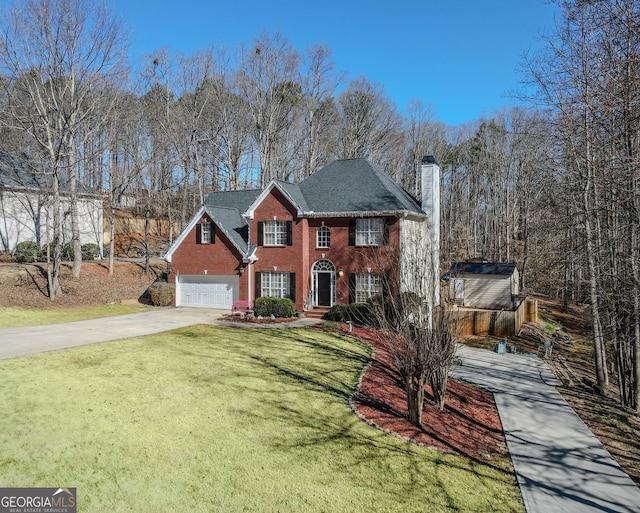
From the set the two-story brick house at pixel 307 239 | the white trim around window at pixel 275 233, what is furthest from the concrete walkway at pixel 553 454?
the white trim around window at pixel 275 233

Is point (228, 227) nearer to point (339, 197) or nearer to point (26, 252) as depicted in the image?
point (339, 197)

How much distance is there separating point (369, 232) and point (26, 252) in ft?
75.5

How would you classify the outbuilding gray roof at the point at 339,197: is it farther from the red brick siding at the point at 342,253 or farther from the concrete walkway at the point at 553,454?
the concrete walkway at the point at 553,454

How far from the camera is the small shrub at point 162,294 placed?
26.3m

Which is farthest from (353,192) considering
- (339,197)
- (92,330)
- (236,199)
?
(92,330)

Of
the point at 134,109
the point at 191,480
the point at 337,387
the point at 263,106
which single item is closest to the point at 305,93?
the point at 263,106

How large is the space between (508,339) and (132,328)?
63.5 feet

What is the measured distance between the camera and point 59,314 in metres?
21.5

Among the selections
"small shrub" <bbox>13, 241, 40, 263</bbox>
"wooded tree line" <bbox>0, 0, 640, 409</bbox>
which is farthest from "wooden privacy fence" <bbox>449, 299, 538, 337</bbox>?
"small shrub" <bbox>13, 241, 40, 263</bbox>

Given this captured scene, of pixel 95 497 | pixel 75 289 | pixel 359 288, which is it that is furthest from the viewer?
pixel 75 289

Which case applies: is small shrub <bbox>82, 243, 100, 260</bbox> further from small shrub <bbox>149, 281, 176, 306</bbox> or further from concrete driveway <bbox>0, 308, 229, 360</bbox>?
concrete driveway <bbox>0, 308, 229, 360</bbox>

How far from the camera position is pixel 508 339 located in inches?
954

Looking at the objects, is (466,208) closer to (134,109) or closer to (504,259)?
(504,259)

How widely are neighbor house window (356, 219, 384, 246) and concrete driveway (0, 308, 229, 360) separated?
857 centimetres
